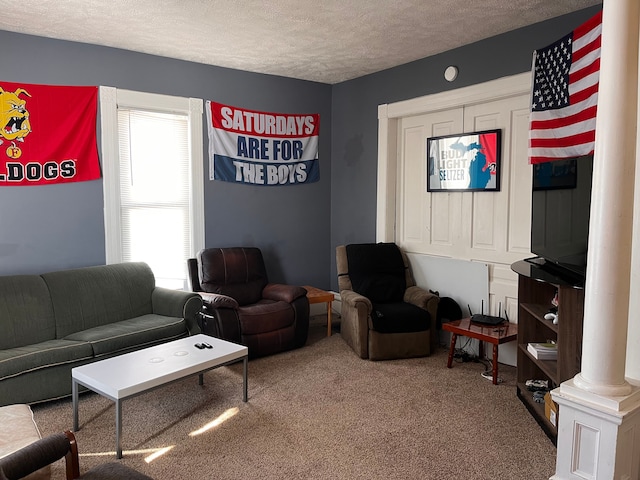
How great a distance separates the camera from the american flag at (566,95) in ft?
10.5

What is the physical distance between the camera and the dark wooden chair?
5.78 feet

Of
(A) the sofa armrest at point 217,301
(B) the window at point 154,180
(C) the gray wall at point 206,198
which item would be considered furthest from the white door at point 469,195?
(B) the window at point 154,180

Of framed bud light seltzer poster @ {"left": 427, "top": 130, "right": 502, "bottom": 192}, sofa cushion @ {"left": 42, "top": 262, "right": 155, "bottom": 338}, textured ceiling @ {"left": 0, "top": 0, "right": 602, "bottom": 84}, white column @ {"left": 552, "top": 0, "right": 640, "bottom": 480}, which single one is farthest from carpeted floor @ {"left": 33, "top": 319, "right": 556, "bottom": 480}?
textured ceiling @ {"left": 0, "top": 0, "right": 602, "bottom": 84}

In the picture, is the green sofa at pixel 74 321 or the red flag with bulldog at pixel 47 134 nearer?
the green sofa at pixel 74 321

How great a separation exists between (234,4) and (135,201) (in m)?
2.02

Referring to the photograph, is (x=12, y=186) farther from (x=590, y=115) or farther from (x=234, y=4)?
(x=590, y=115)

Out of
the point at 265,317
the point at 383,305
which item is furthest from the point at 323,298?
the point at 265,317

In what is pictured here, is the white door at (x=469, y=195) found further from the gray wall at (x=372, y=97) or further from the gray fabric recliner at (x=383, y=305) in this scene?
the gray fabric recliner at (x=383, y=305)

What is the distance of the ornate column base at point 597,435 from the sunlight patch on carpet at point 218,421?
187cm

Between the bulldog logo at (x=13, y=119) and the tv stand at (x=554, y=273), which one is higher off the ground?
the bulldog logo at (x=13, y=119)

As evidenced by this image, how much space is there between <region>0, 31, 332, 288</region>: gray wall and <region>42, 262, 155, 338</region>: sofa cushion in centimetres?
26

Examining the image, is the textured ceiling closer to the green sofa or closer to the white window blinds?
the white window blinds

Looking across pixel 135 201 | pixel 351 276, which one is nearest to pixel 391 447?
pixel 351 276

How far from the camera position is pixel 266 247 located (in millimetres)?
5402
